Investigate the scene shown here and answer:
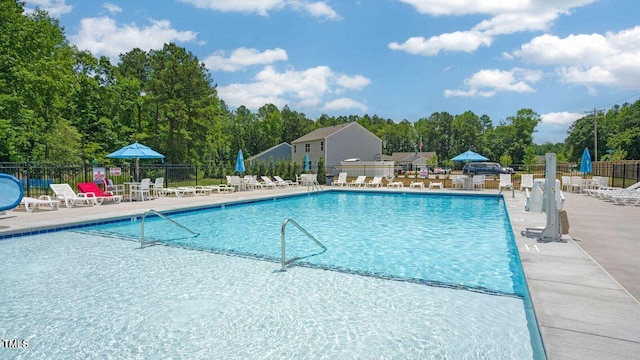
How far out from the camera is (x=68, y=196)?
1217 cm

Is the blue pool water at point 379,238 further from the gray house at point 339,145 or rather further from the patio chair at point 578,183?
the gray house at point 339,145

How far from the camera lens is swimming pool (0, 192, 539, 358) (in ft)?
11.8

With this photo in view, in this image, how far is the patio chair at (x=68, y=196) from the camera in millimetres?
12164

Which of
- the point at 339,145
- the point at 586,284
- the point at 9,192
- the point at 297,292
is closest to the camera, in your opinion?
the point at 586,284

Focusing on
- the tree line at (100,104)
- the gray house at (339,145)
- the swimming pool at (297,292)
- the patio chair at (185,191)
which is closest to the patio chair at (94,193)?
the patio chair at (185,191)

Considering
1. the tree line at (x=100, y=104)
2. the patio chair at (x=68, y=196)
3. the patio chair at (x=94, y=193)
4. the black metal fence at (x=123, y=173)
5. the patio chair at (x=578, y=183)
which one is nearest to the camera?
the patio chair at (x=68, y=196)

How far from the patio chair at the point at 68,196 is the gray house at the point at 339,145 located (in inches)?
997

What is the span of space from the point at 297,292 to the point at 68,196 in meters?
10.7

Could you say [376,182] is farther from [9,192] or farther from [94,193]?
[9,192]

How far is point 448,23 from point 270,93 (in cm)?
2344

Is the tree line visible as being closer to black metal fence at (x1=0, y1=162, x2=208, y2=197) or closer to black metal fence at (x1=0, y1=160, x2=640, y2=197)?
black metal fence at (x1=0, y1=160, x2=640, y2=197)

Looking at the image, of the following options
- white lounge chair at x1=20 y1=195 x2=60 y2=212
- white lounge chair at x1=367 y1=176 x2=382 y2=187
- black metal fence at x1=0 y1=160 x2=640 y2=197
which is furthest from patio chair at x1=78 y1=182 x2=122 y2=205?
white lounge chair at x1=367 y1=176 x2=382 y2=187

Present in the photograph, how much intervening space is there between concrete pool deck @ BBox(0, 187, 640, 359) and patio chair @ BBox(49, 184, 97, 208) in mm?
3076

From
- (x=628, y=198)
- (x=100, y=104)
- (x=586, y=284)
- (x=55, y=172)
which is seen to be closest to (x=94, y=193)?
(x=55, y=172)
